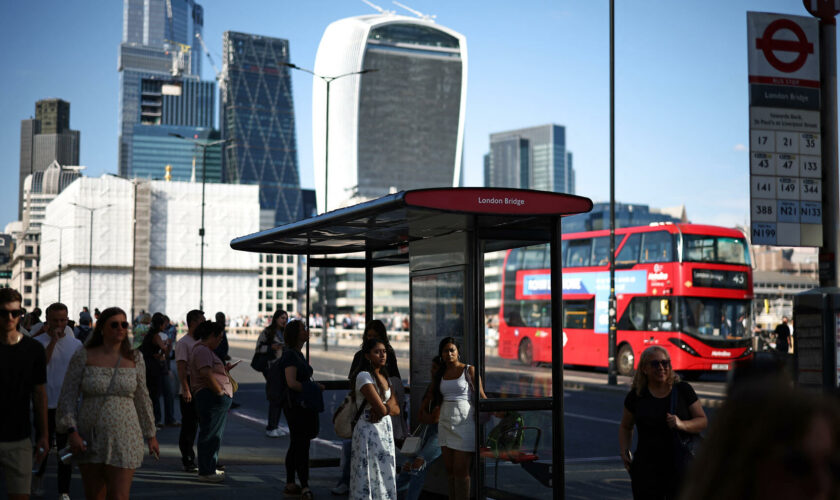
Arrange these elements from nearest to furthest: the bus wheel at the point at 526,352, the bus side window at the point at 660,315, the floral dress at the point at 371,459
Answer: the floral dress at the point at 371,459, the bus side window at the point at 660,315, the bus wheel at the point at 526,352

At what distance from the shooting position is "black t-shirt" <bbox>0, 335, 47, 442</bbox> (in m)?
6.05

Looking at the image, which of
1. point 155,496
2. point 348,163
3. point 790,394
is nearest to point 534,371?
point 155,496

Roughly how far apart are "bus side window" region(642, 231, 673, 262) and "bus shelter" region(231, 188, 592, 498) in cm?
1644

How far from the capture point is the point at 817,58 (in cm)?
793

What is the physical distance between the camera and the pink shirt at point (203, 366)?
1048cm

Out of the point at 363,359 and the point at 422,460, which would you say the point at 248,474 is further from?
the point at 363,359

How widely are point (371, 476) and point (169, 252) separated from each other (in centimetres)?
11598

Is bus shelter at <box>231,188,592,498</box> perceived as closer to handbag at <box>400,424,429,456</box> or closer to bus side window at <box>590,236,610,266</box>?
handbag at <box>400,424,429,456</box>

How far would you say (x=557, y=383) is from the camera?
827 centimetres

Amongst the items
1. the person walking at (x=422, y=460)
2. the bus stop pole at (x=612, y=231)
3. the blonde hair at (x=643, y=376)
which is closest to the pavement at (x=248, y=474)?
the person walking at (x=422, y=460)

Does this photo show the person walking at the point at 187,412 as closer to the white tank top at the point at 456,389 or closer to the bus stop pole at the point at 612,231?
the white tank top at the point at 456,389

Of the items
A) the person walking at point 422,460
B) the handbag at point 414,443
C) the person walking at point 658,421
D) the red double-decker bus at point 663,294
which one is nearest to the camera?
the person walking at point 658,421

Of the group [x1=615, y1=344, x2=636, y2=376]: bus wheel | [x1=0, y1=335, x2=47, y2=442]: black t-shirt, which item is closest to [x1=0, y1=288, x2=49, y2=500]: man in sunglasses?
[x1=0, y1=335, x2=47, y2=442]: black t-shirt

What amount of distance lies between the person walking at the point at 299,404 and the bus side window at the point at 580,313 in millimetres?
20057
